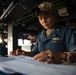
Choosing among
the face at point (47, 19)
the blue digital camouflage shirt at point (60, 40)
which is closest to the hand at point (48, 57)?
the blue digital camouflage shirt at point (60, 40)

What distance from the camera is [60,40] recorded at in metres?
1.01

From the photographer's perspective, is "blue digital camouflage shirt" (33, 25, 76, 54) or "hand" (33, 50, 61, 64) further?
"blue digital camouflage shirt" (33, 25, 76, 54)

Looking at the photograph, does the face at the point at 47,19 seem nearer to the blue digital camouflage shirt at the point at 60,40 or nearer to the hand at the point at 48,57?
the blue digital camouflage shirt at the point at 60,40

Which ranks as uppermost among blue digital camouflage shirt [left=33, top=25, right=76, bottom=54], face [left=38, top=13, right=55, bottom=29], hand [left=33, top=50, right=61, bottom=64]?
face [left=38, top=13, right=55, bottom=29]

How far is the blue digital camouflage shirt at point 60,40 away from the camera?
962 millimetres

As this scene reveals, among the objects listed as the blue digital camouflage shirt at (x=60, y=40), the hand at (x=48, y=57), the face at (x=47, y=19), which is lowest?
the hand at (x=48, y=57)

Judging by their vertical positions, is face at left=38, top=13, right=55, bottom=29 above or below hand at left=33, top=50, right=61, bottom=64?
above

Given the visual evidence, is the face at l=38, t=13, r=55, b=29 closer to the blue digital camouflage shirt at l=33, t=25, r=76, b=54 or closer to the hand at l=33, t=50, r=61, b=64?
the blue digital camouflage shirt at l=33, t=25, r=76, b=54

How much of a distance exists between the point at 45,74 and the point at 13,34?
2.80 m

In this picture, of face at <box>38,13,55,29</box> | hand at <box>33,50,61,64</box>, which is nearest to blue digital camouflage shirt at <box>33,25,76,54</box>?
face at <box>38,13,55,29</box>

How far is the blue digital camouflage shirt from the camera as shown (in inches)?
37.9

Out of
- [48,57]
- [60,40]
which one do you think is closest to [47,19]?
Result: [60,40]

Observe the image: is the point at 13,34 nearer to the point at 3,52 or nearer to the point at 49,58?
the point at 3,52

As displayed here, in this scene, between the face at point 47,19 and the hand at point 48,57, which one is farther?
the face at point 47,19
